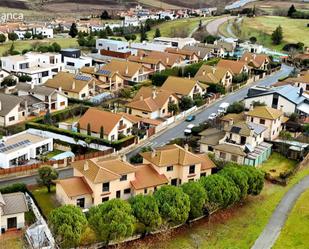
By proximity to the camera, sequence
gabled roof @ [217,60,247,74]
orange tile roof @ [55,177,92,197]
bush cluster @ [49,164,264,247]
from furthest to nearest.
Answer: gabled roof @ [217,60,247,74] → orange tile roof @ [55,177,92,197] → bush cluster @ [49,164,264,247]

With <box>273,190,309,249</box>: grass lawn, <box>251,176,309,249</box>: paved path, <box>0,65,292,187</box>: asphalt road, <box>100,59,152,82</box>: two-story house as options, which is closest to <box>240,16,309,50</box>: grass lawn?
<box>0,65,292,187</box>: asphalt road

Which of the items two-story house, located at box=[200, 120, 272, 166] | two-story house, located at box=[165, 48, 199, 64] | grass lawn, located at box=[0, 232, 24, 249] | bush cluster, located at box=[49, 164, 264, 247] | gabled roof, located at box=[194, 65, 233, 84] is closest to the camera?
bush cluster, located at box=[49, 164, 264, 247]

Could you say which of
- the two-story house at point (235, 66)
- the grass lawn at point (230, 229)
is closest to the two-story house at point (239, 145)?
the grass lawn at point (230, 229)

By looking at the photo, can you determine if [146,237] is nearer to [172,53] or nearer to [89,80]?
[89,80]

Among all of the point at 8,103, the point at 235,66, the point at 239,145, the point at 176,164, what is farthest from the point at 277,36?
the point at 176,164

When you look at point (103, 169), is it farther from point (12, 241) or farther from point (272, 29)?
point (272, 29)

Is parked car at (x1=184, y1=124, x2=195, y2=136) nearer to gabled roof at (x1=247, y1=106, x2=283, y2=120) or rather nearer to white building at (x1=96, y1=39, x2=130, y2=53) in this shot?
gabled roof at (x1=247, y1=106, x2=283, y2=120)
